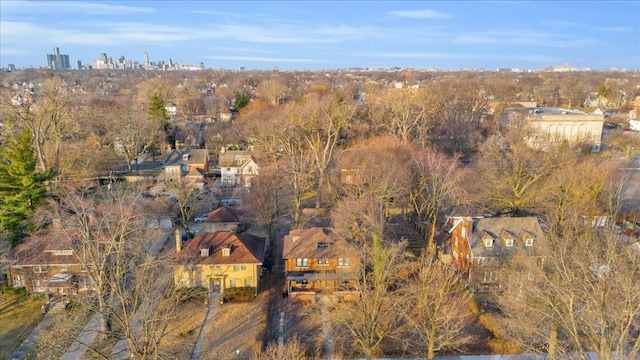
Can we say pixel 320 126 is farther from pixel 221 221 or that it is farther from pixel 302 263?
pixel 302 263

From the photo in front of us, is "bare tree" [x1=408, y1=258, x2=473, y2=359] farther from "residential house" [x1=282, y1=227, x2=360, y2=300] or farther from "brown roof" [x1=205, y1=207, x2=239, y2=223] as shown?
"brown roof" [x1=205, y1=207, x2=239, y2=223]

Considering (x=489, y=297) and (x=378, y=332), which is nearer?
(x=378, y=332)

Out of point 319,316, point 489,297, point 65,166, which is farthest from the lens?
point 65,166

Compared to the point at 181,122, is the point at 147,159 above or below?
below

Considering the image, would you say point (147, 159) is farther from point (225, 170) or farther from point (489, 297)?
point (489, 297)

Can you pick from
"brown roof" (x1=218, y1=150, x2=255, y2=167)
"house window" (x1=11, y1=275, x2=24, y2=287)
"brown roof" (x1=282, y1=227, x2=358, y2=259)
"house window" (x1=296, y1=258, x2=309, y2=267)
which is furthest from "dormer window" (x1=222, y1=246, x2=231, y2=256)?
"brown roof" (x1=218, y1=150, x2=255, y2=167)

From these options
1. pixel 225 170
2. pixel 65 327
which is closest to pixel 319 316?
pixel 65 327
